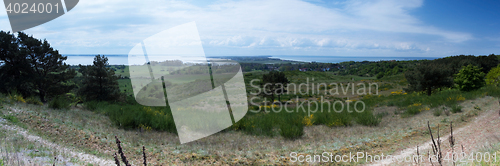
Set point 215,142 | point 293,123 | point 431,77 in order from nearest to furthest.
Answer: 1. point 215,142
2. point 293,123
3. point 431,77

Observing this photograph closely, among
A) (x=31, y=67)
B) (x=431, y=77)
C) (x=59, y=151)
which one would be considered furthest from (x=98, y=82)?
(x=431, y=77)

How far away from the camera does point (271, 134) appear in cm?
904

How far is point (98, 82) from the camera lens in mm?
15859

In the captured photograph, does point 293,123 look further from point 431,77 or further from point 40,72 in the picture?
point 431,77

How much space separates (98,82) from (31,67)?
3.67 metres

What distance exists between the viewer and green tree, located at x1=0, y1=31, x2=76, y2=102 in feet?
38.5

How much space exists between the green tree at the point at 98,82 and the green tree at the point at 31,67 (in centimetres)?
108

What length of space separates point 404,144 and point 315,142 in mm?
2574

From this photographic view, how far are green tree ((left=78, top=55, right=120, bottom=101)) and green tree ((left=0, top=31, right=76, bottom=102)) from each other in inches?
42.4

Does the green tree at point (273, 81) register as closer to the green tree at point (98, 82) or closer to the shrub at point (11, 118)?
the green tree at point (98, 82)

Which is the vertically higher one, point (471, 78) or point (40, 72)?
point (40, 72)

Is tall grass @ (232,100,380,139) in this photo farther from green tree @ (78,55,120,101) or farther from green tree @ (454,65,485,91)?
green tree @ (454,65,485,91)

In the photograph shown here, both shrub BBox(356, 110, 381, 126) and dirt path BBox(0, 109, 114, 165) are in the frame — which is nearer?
dirt path BBox(0, 109, 114, 165)

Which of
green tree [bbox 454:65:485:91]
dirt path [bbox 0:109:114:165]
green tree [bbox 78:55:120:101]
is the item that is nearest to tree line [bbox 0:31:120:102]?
green tree [bbox 78:55:120:101]
